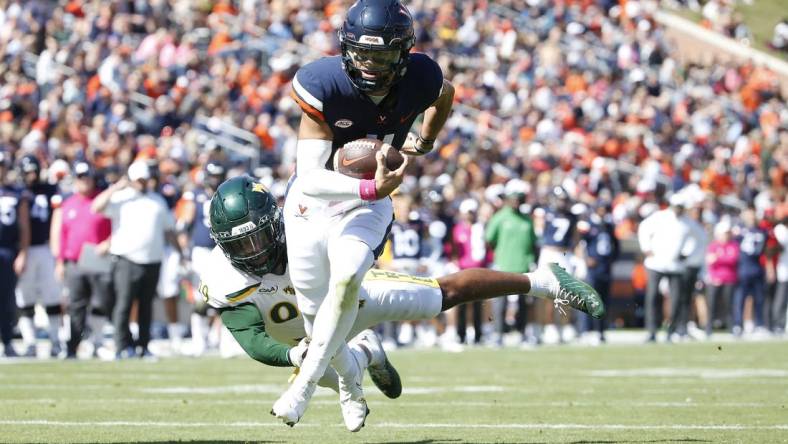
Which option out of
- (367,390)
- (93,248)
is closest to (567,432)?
(367,390)

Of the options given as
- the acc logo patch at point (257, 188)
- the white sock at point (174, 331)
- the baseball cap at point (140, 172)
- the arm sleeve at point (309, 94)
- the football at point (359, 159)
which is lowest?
the white sock at point (174, 331)

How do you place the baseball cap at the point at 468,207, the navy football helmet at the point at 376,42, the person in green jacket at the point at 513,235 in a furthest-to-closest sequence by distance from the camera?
the baseball cap at the point at 468,207
the person in green jacket at the point at 513,235
the navy football helmet at the point at 376,42

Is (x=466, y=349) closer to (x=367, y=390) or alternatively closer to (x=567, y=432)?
(x=367, y=390)

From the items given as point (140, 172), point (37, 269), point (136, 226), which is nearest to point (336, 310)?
point (136, 226)

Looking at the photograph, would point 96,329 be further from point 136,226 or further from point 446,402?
point 446,402

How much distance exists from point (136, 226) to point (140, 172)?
1.60 feet

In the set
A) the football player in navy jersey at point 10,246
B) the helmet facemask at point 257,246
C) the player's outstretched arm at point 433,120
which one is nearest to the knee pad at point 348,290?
the helmet facemask at point 257,246

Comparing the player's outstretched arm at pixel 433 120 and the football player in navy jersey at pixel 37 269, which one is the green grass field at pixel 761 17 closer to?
the football player in navy jersey at pixel 37 269

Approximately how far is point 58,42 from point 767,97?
13919 mm

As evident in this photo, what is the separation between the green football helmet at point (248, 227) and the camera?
6480 millimetres

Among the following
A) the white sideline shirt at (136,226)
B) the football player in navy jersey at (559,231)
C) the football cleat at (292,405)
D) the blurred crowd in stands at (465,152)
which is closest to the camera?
the football cleat at (292,405)

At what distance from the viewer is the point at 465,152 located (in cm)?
2069

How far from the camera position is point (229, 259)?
6645 millimetres

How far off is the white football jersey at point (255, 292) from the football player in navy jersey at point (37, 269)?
6.85 metres
